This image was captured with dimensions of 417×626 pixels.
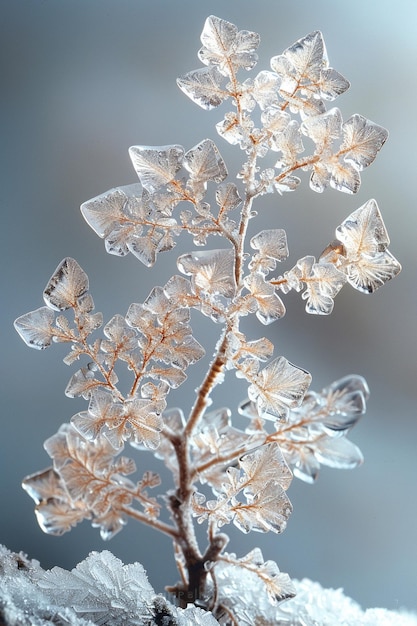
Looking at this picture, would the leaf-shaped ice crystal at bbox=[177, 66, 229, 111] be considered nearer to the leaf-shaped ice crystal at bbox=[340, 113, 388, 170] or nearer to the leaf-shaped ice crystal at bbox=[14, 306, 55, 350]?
the leaf-shaped ice crystal at bbox=[340, 113, 388, 170]

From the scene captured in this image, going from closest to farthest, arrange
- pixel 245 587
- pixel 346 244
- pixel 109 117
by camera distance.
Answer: pixel 346 244
pixel 245 587
pixel 109 117

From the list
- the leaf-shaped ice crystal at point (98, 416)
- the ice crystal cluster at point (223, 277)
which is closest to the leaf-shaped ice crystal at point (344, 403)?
the ice crystal cluster at point (223, 277)

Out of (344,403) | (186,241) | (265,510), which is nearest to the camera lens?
(265,510)

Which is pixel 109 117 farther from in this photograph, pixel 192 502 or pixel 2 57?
pixel 192 502

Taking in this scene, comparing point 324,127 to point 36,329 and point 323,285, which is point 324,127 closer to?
point 323,285

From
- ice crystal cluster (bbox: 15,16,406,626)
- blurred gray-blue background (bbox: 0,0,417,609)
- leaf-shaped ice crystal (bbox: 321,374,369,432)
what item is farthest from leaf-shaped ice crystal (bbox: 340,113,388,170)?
blurred gray-blue background (bbox: 0,0,417,609)

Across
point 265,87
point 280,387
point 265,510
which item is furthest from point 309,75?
point 265,510

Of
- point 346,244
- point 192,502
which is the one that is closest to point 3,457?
point 192,502
